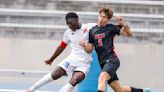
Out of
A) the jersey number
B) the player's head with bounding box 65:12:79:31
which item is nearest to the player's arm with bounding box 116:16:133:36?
the jersey number

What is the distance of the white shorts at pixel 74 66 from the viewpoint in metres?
5.40

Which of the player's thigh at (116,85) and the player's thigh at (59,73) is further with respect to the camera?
the player's thigh at (59,73)

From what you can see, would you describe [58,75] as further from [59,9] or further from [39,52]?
[59,9]

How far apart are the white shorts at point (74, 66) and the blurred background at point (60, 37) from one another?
2.88 meters

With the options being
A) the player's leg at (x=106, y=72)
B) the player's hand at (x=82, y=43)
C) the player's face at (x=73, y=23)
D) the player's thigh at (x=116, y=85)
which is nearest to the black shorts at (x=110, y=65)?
the player's leg at (x=106, y=72)

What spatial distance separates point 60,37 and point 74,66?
177 inches

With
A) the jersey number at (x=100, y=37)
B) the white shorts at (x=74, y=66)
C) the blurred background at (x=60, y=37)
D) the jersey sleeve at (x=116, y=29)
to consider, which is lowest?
the blurred background at (x=60, y=37)

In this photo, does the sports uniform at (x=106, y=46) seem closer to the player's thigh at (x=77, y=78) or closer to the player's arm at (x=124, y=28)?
the player's arm at (x=124, y=28)

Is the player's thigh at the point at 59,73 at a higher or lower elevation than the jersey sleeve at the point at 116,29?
lower

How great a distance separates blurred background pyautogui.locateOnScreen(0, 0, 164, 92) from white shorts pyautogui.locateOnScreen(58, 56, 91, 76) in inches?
113

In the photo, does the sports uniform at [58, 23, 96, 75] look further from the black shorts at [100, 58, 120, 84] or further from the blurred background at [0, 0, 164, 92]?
the blurred background at [0, 0, 164, 92]

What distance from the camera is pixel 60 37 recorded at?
9938 millimetres

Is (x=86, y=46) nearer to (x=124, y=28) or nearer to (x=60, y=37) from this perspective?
(x=124, y=28)

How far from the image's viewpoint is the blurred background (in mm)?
9328
